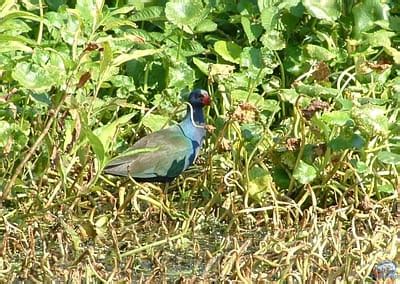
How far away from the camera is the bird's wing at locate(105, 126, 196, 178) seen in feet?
15.4

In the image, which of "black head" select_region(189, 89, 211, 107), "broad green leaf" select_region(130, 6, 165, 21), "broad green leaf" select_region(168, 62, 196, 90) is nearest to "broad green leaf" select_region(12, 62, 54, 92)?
"black head" select_region(189, 89, 211, 107)

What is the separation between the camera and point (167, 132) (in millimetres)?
4863

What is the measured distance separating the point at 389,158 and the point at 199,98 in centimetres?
88

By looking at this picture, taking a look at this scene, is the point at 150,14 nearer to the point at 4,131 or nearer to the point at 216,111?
the point at 216,111

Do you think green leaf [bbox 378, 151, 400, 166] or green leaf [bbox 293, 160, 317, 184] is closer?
green leaf [bbox 378, 151, 400, 166]

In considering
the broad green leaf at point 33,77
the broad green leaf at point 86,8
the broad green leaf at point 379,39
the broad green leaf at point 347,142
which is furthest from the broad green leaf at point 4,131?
the broad green leaf at point 379,39

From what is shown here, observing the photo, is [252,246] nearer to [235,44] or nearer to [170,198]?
[170,198]

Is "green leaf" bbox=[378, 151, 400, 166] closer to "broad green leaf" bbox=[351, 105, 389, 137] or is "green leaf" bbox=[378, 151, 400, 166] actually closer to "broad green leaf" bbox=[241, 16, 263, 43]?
"broad green leaf" bbox=[351, 105, 389, 137]

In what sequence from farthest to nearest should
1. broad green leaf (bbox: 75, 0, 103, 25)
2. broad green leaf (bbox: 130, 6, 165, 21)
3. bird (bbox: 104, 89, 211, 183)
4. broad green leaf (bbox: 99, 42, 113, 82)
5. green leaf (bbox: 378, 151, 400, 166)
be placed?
broad green leaf (bbox: 130, 6, 165, 21)
broad green leaf (bbox: 75, 0, 103, 25)
bird (bbox: 104, 89, 211, 183)
green leaf (bbox: 378, 151, 400, 166)
broad green leaf (bbox: 99, 42, 113, 82)

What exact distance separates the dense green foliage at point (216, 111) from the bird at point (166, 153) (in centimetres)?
6

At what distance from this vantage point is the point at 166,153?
4801 mm

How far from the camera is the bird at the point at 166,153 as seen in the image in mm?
4660

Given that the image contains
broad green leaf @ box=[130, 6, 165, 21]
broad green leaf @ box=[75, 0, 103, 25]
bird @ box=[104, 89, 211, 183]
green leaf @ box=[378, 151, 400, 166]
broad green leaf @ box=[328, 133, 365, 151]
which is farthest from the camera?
broad green leaf @ box=[130, 6, 165, 21]

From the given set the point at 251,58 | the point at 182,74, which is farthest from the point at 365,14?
the point at 182,74
